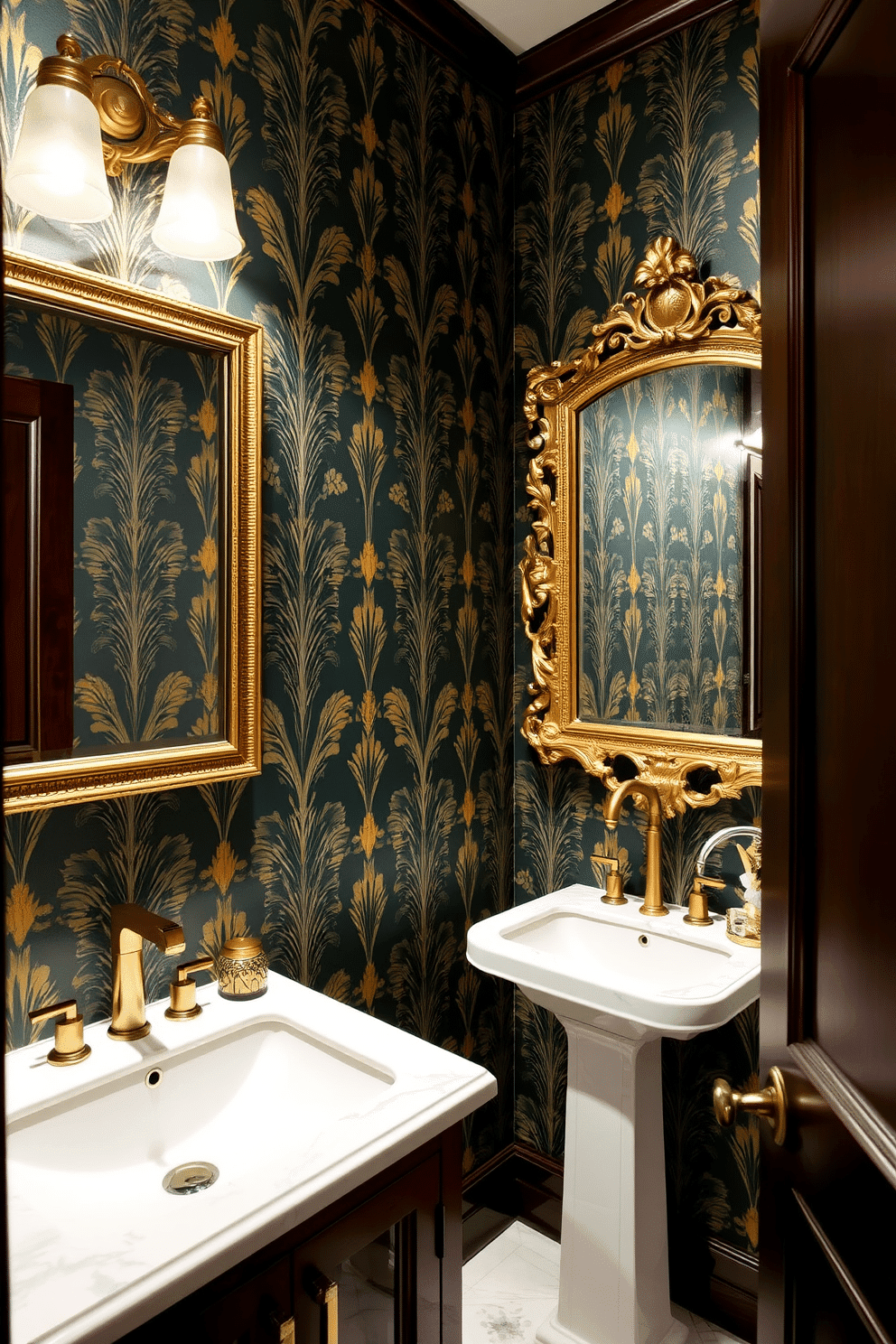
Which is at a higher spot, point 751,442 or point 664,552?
point 751,442

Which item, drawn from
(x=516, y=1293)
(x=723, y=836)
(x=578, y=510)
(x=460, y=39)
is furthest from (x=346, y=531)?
→ (x=516, y=1293)

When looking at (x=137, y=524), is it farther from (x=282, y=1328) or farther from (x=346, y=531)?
(x=282, y=1328)

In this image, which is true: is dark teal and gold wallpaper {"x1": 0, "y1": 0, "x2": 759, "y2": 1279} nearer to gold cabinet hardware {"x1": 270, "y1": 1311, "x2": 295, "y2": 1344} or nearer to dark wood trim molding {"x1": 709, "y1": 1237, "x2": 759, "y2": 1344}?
dark wood trim molding {"x1": 709, "y1": 1237, "x2": 759, "y2": 1344}

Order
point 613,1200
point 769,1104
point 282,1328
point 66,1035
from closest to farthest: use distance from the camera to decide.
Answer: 1. point 769,1104
2. point 282,1328
3. point 66,1035
4. point 613,1200

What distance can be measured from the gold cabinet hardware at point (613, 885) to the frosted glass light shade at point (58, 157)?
1.50 m

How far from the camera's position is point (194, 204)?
4.19ft

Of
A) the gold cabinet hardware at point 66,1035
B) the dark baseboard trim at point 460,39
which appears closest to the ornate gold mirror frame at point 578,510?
the dark baseboard trim at point 460,39

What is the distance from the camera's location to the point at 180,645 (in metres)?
1.39

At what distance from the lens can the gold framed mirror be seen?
1205mm

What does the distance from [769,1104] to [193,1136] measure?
0.81 m

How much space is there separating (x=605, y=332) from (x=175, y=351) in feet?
3.17

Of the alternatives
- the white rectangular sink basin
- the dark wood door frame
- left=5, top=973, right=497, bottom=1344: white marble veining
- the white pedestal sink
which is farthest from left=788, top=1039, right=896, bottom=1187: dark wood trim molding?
the dark wood door frame

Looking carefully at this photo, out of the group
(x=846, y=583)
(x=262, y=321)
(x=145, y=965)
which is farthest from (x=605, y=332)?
(x=145, y=965)

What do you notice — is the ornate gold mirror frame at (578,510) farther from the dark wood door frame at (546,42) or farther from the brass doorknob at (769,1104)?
the brass doorknob at (769,1104)
